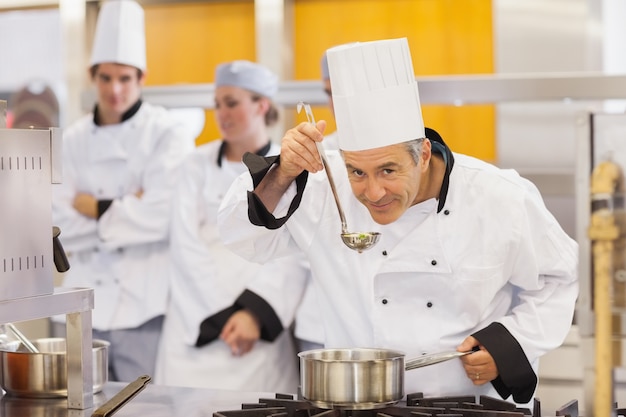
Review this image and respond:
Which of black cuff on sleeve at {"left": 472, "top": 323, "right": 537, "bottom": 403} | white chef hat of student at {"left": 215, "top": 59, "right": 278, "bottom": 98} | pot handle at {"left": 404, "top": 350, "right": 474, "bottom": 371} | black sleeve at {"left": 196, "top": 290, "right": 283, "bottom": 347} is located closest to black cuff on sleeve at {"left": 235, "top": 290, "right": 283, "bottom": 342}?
black sleeve at {"left": 196, "top": 290, "right": 283, "bottom": 347}

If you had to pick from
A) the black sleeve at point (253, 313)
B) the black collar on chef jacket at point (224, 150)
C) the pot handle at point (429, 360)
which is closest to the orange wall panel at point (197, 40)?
the black collar on chef jacket at point (224, 150)

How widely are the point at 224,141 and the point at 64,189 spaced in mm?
684

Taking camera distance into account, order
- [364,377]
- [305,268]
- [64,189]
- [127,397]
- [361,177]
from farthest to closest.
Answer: [64,189] → [305,268] → [361,177] → [127,397] → [364,377]

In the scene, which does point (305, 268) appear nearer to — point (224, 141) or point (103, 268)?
point (224, 141)

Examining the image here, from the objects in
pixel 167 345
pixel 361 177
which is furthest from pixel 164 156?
pixel 361 177

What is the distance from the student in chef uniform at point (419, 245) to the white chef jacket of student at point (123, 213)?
4.55 feet

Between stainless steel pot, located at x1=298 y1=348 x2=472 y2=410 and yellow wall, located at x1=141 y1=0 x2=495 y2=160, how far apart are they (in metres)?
2.57

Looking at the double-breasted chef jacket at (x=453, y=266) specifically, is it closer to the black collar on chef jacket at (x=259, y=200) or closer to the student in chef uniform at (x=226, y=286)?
the black collar on chef jacket at (x=259, y=200)

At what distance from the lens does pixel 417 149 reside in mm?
1960

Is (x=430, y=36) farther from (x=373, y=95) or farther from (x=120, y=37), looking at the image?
(x=373, y=95)

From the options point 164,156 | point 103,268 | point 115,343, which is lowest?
point 115,343

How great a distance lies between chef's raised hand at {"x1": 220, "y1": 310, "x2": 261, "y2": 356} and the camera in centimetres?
324

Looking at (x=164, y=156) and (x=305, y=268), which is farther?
(x=164, y=156)

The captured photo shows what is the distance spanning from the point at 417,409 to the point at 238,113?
2.00 metres
